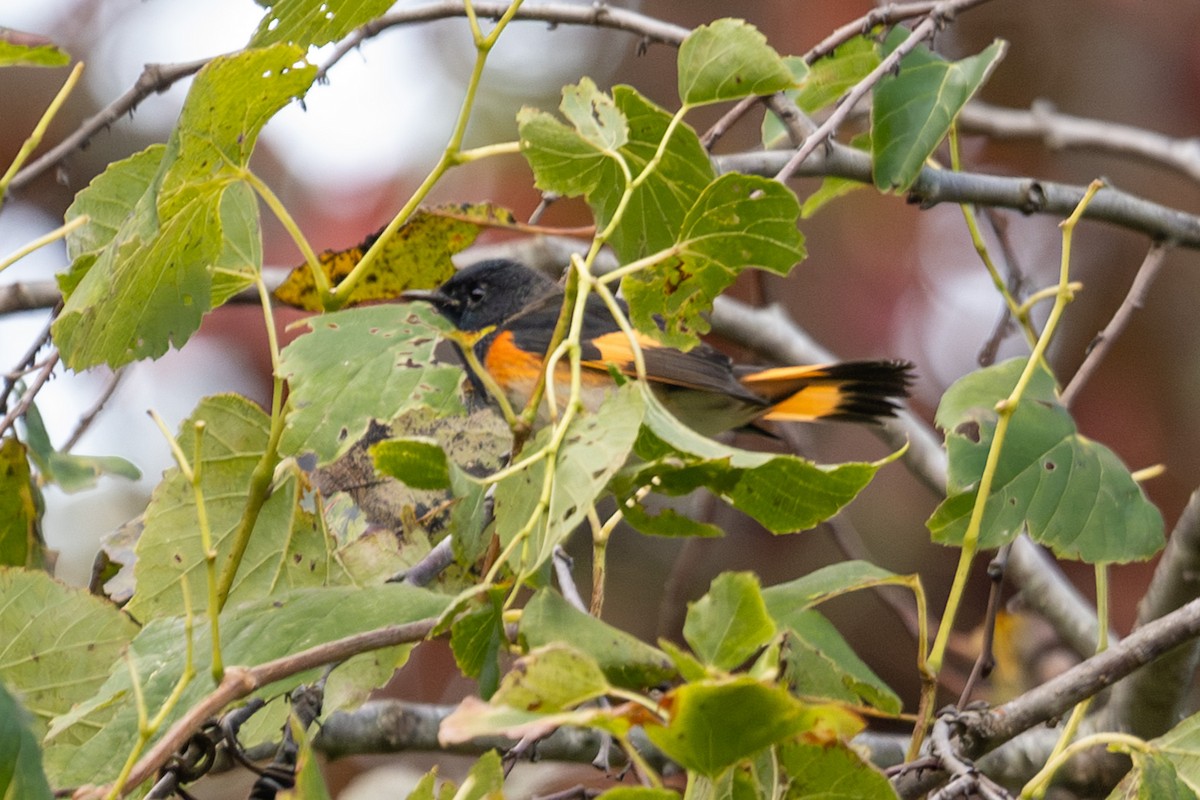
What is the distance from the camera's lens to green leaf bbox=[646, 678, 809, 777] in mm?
677

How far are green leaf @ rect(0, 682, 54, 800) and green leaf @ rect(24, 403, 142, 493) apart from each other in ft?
3.20

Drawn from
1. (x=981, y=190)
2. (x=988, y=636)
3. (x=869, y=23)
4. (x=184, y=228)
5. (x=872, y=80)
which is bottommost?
(x=988, y=636)

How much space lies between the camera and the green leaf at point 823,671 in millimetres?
1012

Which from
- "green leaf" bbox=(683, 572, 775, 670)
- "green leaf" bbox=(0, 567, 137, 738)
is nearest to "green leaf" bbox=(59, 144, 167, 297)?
"green leaf" bbox=(0, 567, 137, 738)

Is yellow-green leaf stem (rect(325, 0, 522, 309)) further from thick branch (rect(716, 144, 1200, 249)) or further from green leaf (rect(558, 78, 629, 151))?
thick branch (rect(716, 144, 1200, 249))

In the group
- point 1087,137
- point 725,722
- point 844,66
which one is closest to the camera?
point 725,722

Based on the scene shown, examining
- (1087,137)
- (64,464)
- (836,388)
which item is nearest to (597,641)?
(64,464)

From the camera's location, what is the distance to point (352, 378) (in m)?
1.02

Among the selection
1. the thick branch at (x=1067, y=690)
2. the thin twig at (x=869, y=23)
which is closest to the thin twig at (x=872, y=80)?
the thin twig at (x=869, y=23)

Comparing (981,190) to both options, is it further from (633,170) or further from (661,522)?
(661,522)

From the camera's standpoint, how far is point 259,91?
3.28 ft

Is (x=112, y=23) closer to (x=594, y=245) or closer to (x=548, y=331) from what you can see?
(x=548, y=331)

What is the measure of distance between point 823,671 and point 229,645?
0.50 m

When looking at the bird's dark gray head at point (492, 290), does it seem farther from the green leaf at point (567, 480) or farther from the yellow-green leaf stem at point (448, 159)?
the green leaf at point (567, 480)
